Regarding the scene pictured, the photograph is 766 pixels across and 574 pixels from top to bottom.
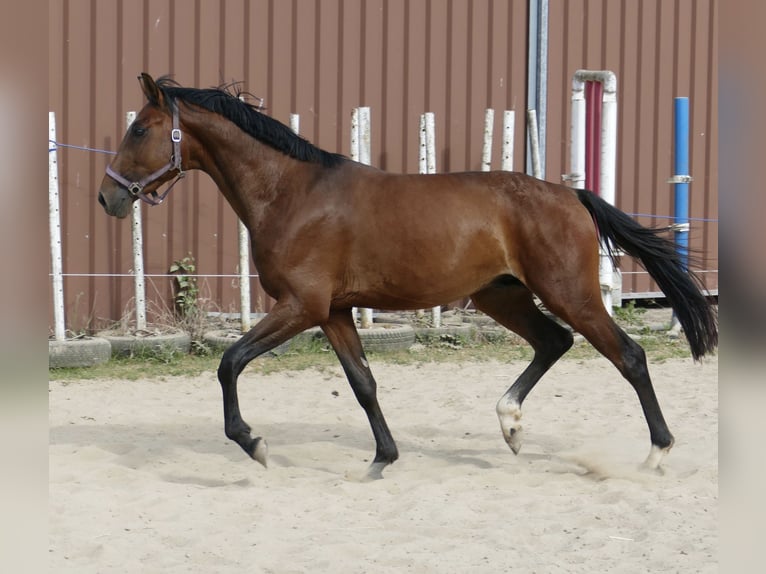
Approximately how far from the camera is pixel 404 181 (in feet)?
17.1

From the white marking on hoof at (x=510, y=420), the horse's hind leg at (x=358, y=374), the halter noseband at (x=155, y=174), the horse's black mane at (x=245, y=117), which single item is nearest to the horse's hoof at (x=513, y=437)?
the white marking on hoof at (x=510, y=420)

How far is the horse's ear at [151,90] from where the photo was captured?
4888 millimetres

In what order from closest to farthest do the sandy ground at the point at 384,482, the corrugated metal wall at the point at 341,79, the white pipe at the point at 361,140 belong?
the sandy ground at the point at 384,482 → the corrugated metal wall at the point at 341,79 → the white pipe at the point at 361,140

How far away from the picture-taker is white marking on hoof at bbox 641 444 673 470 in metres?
5.00

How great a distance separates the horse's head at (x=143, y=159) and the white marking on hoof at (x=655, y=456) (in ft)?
9.30

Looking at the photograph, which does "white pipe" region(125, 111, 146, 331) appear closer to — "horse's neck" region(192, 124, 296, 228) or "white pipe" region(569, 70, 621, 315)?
"horse's neck" region(192, 124, 296, 228)

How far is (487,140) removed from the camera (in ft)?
30.7

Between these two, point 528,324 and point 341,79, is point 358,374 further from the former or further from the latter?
point 341,79

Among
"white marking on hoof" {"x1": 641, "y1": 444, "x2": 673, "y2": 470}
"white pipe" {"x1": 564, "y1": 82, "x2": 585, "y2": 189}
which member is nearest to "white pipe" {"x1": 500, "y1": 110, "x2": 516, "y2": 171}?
"white pipe" {"x1": 564, "y1": 82, "x2": 585, "y2": 189}

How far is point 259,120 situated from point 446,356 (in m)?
3.92

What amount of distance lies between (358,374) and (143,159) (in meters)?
1.58

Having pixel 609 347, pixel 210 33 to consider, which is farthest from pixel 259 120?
pixel 210 33

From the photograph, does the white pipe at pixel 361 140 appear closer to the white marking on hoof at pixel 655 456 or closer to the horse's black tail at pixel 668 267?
the horse's black tail at pixel 668 267

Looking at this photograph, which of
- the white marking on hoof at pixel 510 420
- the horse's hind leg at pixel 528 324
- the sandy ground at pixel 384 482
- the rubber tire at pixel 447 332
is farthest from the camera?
the rubber tire at pixel 447 332
